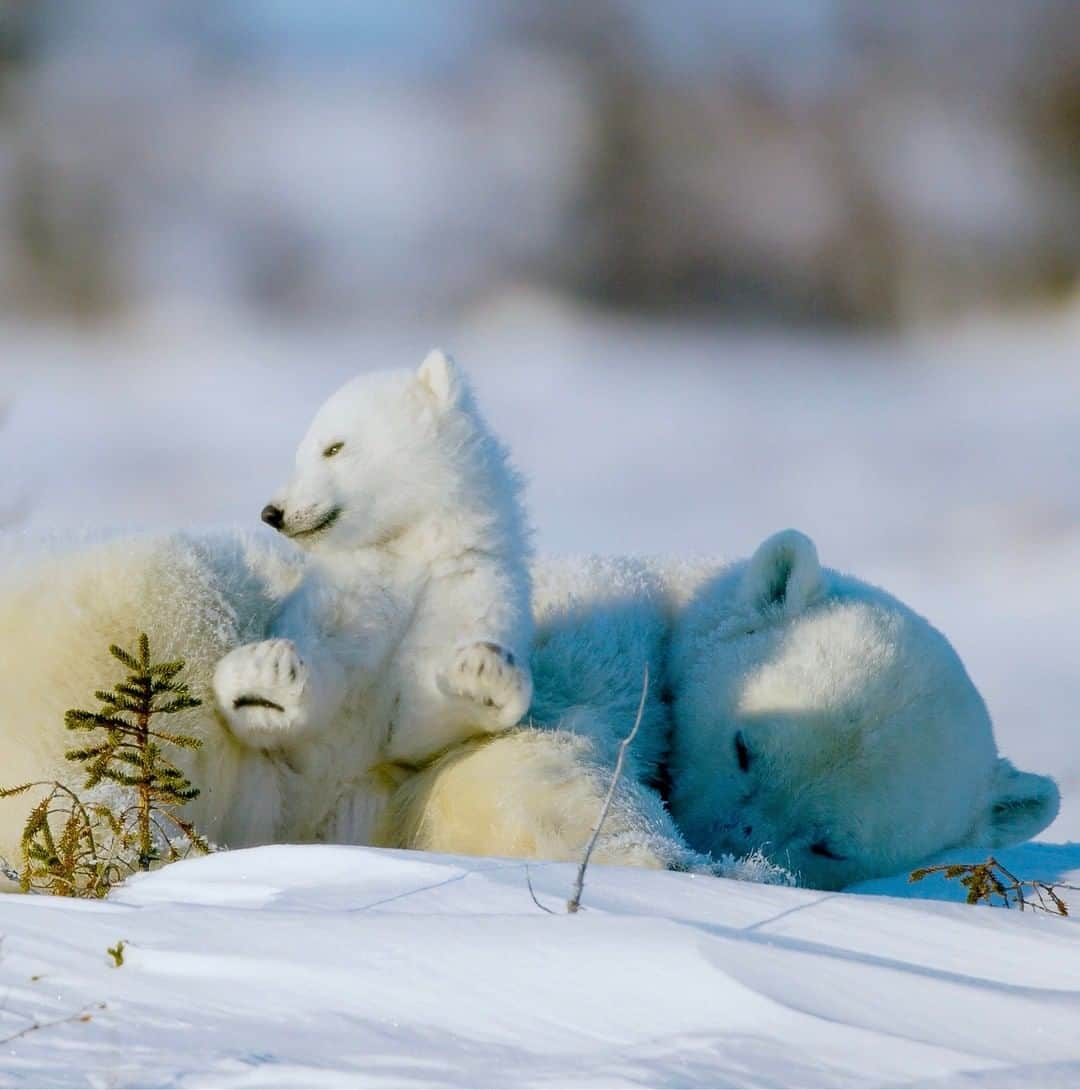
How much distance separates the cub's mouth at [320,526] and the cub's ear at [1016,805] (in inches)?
80.6

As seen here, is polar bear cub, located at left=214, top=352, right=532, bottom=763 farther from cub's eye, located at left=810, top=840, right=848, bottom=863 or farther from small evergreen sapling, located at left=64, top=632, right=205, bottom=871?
cub's eye, located at left=810, top=840, right=848, bottom=863

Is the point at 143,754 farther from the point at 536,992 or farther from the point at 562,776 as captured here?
the point at 536,992

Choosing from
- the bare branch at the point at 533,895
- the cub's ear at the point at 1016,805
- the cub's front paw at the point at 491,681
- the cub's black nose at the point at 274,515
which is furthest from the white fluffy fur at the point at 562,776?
the cub's ear at the point at 1016,805

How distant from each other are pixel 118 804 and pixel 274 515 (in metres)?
0.79

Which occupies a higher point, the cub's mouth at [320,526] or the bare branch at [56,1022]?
the cub's mouth at [320,526]

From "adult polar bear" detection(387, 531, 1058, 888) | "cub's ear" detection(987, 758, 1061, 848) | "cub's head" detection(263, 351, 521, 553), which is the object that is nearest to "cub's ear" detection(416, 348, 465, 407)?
"cub's head" detection(263, 351, 521, 553)

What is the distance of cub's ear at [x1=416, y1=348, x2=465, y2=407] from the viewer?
3.67m

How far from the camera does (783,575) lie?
427cm

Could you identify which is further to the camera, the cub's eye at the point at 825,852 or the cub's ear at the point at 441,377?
the cub's eye at the point at 825,852

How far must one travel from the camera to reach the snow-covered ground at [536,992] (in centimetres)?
161

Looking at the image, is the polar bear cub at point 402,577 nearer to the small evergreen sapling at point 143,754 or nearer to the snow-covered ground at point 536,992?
the small evergreen sapling at point 143,754

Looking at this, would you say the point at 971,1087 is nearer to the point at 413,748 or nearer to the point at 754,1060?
the point at 754,1060

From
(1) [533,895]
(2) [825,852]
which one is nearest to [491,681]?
(1) [533,895]

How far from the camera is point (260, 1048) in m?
1.66
